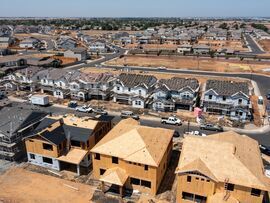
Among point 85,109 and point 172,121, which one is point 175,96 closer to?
point 172,121

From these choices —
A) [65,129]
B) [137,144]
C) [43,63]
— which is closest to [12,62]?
[43,63]

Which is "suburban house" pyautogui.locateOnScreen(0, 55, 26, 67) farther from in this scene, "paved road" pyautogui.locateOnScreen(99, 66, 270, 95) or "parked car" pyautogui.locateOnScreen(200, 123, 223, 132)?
"parked car" pyautogui.locateOnScreen(200, 123, 223, 132)

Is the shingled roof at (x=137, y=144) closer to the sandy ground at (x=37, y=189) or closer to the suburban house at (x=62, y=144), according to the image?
the suburban house at (x=62, y=144)

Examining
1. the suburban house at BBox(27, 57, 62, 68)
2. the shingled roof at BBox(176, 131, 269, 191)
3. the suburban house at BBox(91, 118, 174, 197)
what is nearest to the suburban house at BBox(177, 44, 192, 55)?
the suburban house at BBox(27, 57, 62, 68)

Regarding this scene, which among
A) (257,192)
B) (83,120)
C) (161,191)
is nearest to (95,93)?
(83,120)

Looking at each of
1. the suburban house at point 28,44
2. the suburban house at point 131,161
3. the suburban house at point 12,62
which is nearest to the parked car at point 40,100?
the suburban house at point 131,161
